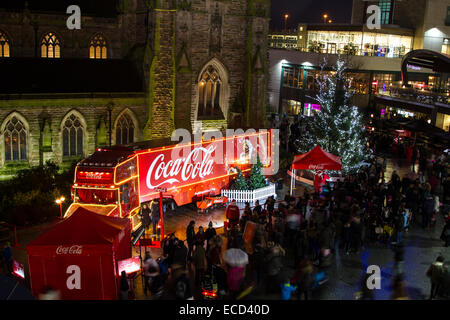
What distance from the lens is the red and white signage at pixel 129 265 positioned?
13.6 metres

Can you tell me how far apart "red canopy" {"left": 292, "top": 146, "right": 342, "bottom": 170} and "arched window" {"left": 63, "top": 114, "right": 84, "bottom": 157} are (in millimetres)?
12026

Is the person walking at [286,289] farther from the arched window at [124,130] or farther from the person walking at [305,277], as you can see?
the arched window at [124,130]

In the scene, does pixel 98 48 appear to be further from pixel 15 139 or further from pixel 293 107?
pixel 293 107

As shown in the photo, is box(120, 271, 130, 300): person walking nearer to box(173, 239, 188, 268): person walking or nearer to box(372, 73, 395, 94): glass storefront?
box(173, 239, 188, 268): person walking

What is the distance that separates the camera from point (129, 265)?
13773 mm

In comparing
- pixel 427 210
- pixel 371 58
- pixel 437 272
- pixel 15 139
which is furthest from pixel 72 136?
pixel 371 58

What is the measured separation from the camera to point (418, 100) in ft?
128

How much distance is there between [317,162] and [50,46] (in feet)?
62.8

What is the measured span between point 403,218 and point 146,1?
1910 cm

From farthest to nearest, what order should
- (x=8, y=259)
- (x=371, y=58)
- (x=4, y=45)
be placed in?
(x=371, y=58), (x=4, y=45), (x=8, y=259)

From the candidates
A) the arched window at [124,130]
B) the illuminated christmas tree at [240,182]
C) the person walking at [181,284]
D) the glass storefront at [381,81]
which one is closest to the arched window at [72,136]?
the arched window at [124,130]

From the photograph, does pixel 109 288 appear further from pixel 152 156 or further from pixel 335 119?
pixel 335 119

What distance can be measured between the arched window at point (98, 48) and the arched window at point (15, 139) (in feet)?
31.6
